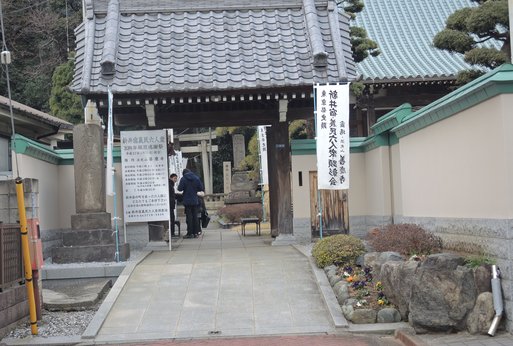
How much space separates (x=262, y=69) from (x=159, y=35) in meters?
3.08

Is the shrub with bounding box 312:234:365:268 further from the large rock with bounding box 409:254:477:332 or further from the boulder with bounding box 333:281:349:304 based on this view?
the large rock with bounding box 409:254:477:332

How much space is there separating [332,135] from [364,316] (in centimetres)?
512

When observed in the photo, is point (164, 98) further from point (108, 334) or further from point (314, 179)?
point (108, 334)

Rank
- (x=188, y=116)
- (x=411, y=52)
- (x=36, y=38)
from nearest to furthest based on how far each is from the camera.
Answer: (x=188, y=116) → (x=411, y=52) → (x=36, y=38)

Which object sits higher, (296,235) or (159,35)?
(159,35)

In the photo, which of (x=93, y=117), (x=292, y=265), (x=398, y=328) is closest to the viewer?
(x=398, y=328)

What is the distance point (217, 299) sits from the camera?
355 inches

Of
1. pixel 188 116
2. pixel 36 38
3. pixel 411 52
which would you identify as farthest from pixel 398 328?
pixel 36 38

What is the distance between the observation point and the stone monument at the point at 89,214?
1153 cm

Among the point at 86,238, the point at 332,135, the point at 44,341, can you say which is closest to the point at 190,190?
the point at 86,238

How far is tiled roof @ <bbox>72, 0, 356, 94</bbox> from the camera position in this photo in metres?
12.8

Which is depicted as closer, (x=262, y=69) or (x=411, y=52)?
(x=262, y=69)

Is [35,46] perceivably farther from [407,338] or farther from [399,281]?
[407,338]

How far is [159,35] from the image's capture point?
563 inches
